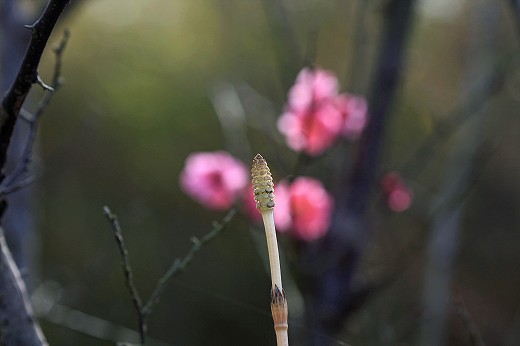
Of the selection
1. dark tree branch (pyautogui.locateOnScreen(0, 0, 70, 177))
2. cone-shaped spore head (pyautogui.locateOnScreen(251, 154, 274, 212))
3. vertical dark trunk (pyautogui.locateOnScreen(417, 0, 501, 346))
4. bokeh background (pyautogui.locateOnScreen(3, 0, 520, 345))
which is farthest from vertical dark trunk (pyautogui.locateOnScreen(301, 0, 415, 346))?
bokeh background (pyautogui.locateOnScreen(3, 0, 520, 345))

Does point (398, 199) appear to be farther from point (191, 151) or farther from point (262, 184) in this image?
point (191, 151)

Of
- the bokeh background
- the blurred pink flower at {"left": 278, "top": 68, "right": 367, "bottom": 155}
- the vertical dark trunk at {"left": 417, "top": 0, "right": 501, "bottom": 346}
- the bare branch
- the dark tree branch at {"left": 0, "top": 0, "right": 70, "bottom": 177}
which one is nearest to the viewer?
the dark tree branch at {"left": 0, "top": 0, "right": 70, "bottom": 177}

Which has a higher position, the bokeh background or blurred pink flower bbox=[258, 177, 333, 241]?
blurred pink flower bbox=[258, 177, 333, 241]

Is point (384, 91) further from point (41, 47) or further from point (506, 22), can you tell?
point (506, 22)

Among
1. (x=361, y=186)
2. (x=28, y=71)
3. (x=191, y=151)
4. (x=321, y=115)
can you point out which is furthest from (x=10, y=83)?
(x=191, y=151)

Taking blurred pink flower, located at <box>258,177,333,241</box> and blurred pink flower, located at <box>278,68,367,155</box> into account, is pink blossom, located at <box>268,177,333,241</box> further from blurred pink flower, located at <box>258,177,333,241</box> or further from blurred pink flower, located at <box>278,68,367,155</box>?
blurred pink flower, located at <box>278,68,367,155</box>

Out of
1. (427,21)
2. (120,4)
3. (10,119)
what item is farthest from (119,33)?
(10,119)

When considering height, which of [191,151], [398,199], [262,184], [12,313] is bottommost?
[191,151]
